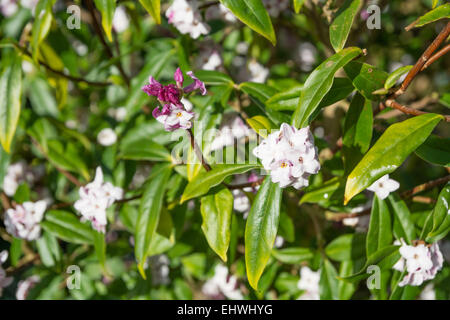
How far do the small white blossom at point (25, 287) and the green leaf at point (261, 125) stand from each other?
938 mm

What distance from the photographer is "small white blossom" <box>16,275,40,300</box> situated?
1522 millimetres

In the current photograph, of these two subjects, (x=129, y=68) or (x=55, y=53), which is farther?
(x=129, y=68)

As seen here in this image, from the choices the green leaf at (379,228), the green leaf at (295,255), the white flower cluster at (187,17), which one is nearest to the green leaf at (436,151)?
the green leaf at (379,228)

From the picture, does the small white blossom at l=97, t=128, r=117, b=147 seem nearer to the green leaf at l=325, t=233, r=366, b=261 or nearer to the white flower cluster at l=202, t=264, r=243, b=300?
the white flower cluster at l=202, t=264, r=243, b=300

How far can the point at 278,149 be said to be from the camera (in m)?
0.91

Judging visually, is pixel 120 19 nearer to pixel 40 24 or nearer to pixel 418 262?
pixel 40 24

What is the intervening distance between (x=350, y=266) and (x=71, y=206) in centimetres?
85

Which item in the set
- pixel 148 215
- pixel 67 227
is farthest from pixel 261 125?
pixel 67 227

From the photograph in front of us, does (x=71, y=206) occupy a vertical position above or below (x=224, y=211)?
below

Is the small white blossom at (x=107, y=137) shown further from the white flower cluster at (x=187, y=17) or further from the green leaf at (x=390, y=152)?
the green leaf at (x=390, y=152)

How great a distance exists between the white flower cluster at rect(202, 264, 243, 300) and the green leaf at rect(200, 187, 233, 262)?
0.47m

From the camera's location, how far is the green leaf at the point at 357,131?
1053 millimetres
